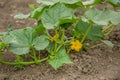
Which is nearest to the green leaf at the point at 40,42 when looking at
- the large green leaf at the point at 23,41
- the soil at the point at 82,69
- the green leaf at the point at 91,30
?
the large green leaf at the point at 23,41

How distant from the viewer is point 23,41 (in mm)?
2230

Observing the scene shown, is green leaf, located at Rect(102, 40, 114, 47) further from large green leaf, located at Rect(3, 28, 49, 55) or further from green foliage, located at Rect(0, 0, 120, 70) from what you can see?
large green leaf, located at Rect(3, 28, 49, 55)

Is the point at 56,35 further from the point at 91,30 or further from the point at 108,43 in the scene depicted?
the point at 108,43

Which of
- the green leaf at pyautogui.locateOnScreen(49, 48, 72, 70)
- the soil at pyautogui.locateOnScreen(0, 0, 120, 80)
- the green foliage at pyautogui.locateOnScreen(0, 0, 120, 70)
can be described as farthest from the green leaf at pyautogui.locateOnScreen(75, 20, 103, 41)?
the green leaf at pyautogui.locateOnScreen(49, 48, 72, 70)

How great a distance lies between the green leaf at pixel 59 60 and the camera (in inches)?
83.5

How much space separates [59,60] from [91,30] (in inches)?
15.8

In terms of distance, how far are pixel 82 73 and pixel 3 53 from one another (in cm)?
59

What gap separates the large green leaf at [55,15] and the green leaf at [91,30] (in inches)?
6.5

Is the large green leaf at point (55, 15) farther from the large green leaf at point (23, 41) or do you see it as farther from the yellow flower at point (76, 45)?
the yellow flower at point (76, 45)

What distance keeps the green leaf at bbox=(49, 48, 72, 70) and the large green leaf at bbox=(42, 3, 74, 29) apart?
18 cm

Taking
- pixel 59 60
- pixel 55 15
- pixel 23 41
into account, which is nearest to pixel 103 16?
pixel 55 15

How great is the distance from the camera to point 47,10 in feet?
7.33

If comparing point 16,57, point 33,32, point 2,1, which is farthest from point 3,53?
point 2,1

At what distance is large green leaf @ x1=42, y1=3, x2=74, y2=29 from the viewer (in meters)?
2.21
